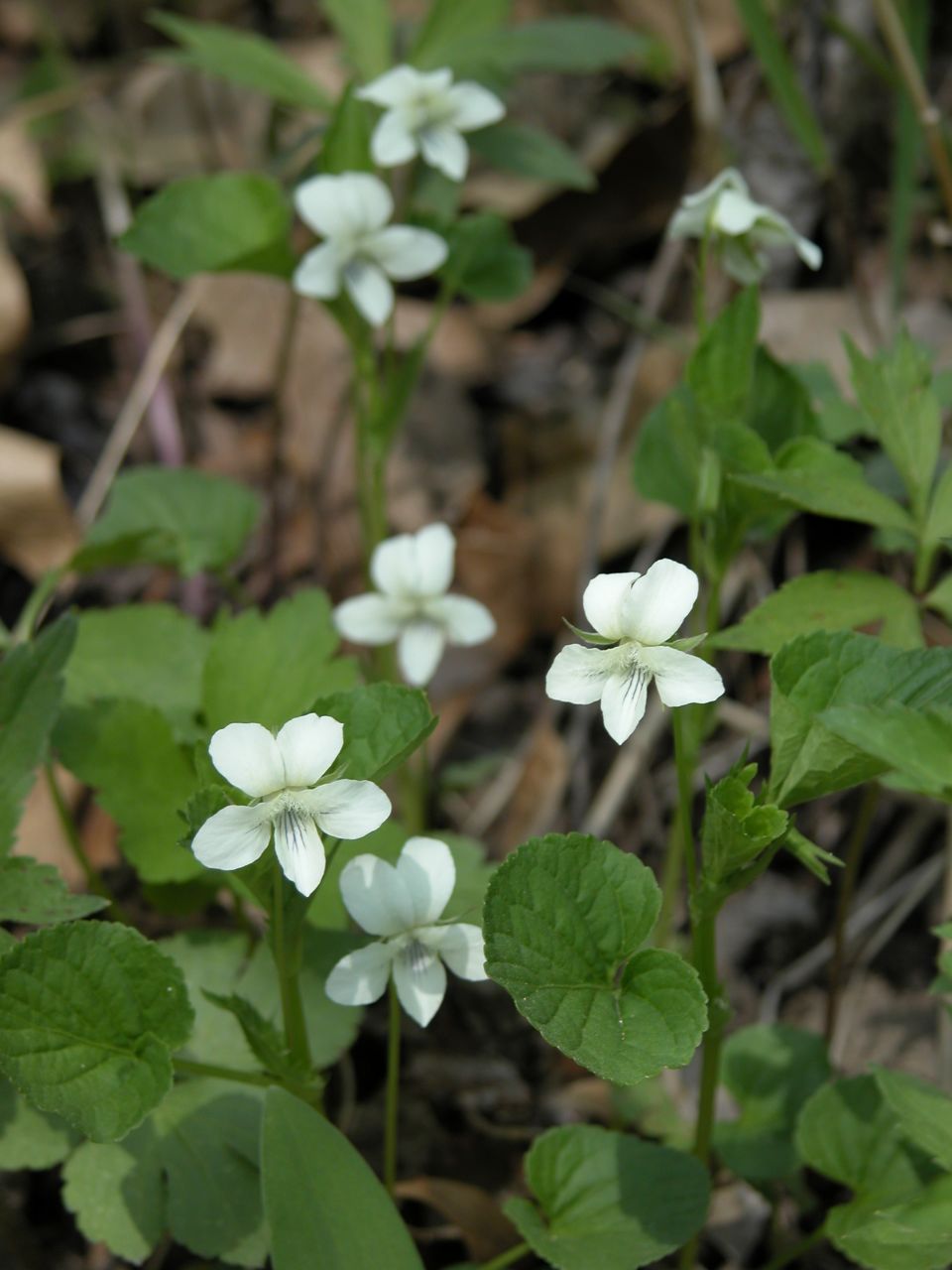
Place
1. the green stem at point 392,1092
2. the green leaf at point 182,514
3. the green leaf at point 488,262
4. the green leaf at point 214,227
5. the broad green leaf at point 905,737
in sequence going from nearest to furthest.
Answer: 1. the broad green leaf at point 905,737
2. the green stem at point 392,1092
3. the green leaf at point 214,227
4. the green leaf at point 182,514
5. the green leaf at point 488,262

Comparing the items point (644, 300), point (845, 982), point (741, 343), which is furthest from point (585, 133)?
point (845, 982)

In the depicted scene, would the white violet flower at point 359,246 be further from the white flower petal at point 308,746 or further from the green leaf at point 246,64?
the white flower petal at point 308,746

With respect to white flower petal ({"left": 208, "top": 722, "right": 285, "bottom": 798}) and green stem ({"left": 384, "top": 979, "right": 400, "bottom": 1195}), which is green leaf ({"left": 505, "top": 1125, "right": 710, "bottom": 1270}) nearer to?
green stem ({"left": 384, "top": 979, "right": 400, "bottom": 1195})

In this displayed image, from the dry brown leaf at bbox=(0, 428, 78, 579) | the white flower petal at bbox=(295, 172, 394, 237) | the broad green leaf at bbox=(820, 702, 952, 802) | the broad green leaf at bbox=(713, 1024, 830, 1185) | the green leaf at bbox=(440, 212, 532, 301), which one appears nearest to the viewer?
the broad green leaf at bbox=(820, 702, 952, 802)

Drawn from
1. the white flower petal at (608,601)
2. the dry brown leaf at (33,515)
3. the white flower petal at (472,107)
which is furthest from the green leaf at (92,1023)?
the dry brown leaf at (33,515)

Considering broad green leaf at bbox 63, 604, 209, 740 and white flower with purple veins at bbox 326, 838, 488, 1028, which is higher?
white flower with purple veins at bbox 326, 838, 488, 1028

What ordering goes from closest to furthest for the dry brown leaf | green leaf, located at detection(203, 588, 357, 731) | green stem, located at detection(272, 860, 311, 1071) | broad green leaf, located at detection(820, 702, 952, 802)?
broad green leaf, located at detection(820, 702, 952, 802) < green stem, located at detection(272, 860, 311, 1071) < green leaf, located at detection(203, 588, 357, 731) < the dry brown leaf

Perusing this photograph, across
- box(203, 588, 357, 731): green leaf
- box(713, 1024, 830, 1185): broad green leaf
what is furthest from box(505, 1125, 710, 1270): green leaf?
box(203, 588, 357, 731): green leaf
